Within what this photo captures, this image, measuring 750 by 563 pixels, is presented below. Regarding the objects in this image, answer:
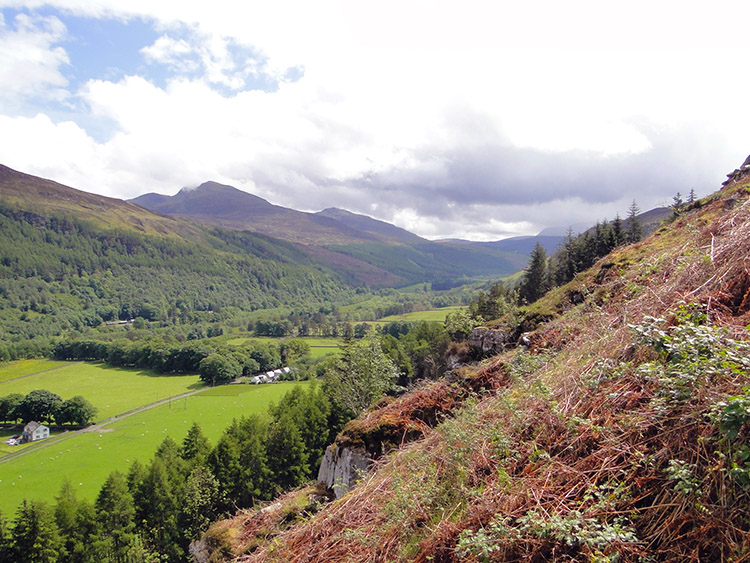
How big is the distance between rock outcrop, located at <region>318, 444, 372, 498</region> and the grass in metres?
137

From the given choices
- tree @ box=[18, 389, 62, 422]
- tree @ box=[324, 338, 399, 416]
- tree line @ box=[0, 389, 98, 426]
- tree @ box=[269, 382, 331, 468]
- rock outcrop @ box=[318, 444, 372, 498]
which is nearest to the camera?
rock outcrop @ box=[318, 444, 372, 498]

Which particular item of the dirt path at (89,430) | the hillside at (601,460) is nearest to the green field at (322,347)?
the dirt path at (89,430)

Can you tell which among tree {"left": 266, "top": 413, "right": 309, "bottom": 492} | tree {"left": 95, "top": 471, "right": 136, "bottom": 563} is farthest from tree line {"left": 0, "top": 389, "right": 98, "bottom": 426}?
tree {"left": 266, "top": 413, "right": 309, "bottom": 492}

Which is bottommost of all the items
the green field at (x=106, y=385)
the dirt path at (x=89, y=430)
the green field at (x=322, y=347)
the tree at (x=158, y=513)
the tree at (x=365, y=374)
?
the green field at (x=106, y=385)

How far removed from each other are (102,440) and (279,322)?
11074cm

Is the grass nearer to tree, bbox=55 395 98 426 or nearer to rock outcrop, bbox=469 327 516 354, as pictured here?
tree, bbox=55 395 98 426

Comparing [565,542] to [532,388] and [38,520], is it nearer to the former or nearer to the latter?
[532,388]

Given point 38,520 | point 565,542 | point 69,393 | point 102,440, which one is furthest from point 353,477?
point 69,393

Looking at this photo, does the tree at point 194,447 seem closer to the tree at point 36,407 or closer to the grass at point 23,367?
the tree at point 36,407

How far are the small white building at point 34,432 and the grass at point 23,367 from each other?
2149 inches

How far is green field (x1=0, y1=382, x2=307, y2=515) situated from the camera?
4662 centimetres

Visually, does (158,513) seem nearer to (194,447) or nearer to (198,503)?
(198,503)

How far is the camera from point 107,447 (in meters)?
58.2

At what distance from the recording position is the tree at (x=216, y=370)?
9975cm
